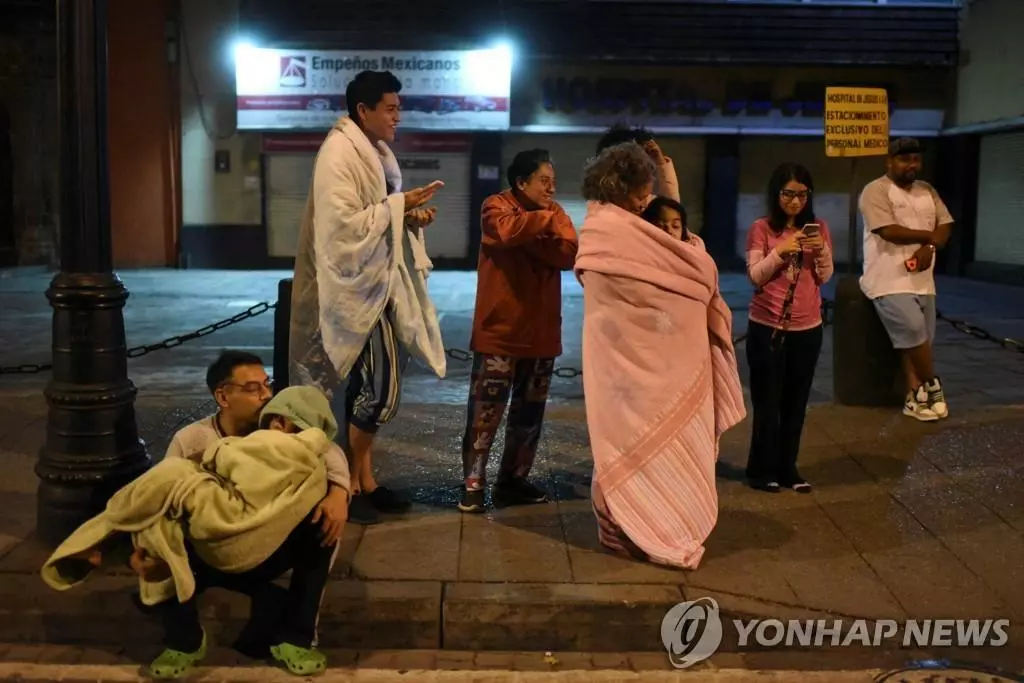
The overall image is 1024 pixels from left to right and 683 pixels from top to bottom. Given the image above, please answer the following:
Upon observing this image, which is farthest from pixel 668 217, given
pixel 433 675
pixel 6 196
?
pixel 6 196

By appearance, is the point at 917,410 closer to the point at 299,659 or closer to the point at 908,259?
the point at 908,259

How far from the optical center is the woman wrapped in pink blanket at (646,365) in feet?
14.3

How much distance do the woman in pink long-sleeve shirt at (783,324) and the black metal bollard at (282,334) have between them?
2304 millimetres

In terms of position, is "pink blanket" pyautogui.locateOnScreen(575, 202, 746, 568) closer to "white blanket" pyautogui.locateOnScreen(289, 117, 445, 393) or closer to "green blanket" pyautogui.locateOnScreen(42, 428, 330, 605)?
"white blanket" pyautogui.locateOnScreen(289, 117, 445, 393)

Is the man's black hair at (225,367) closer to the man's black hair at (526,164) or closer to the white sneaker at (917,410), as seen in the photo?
the man's black hair at (526,164)

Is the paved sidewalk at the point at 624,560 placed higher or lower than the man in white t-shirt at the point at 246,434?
lower

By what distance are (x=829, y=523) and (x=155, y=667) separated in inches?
121

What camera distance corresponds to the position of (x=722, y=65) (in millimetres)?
19688

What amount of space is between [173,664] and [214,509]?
2.06ft

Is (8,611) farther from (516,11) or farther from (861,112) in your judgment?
(516,11)

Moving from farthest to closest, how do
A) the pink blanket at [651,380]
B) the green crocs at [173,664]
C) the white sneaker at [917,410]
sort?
the white sneaker at [917,410] → the pink blanket at [651,380] → the green crocs at [173,664]

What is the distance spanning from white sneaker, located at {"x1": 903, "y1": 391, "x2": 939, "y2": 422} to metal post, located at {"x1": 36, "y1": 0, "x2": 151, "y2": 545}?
16.6ft

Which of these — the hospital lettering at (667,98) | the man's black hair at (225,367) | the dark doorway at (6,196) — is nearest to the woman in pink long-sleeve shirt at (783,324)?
the man's black hair at (225,367)

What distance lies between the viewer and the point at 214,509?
352 cm
